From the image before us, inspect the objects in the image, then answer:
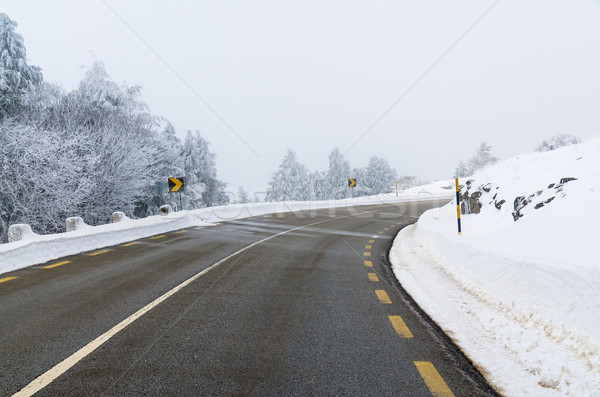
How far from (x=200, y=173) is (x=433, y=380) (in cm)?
4266

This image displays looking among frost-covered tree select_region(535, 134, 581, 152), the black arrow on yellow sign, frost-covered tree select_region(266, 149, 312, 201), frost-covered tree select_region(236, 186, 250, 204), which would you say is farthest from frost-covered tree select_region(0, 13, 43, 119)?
frost-covered tree select_region(236, 186, 250, 204)

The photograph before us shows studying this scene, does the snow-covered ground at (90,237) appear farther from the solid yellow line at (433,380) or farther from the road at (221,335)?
the solid yellow line at (433,380)

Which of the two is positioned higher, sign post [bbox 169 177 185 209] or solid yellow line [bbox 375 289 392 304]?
sign post [bbox 169 177 185 209]

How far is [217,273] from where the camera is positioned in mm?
6742

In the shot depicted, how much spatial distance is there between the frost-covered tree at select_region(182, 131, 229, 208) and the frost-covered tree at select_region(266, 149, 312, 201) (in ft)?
50.1

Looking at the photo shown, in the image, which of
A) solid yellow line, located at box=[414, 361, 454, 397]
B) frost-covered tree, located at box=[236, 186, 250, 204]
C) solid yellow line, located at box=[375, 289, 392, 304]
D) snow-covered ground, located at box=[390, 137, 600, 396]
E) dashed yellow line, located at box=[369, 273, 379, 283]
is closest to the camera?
solid yellow line, located at box=[414, 361, 454, 397]

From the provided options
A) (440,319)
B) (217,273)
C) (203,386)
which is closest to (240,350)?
(203,386)

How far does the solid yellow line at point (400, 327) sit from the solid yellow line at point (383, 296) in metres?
0.66

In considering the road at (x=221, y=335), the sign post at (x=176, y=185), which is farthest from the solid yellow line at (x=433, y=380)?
the sign post at (x=176, y=185)

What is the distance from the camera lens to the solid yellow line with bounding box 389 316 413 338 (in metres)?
3.76

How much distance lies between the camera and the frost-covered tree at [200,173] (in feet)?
130

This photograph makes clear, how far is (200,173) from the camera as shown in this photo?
4297 centimetres

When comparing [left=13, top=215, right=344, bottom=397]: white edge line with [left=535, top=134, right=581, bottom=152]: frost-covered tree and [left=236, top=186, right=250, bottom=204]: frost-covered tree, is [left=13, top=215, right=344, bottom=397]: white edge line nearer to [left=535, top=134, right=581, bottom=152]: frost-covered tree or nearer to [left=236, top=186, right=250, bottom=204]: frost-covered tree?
[left=535, top=134, right=581, bottom=152]: frost-covered tree

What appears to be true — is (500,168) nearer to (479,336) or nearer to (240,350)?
(479,336)
